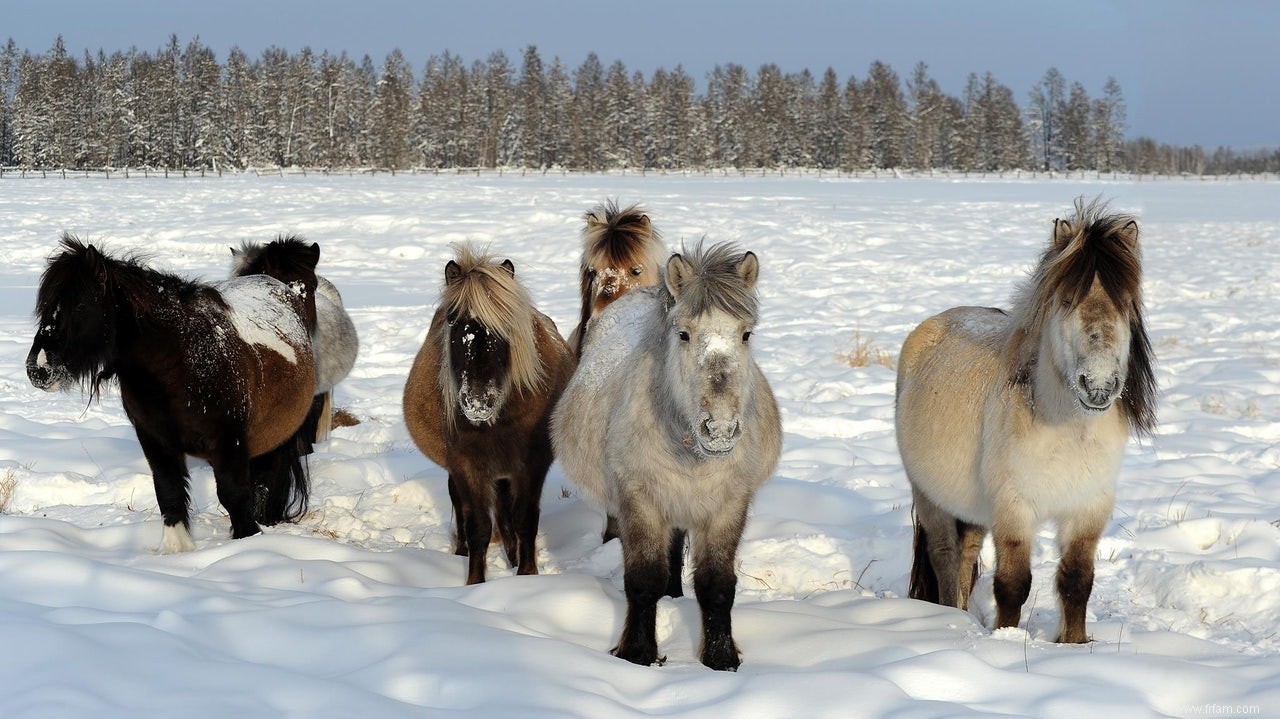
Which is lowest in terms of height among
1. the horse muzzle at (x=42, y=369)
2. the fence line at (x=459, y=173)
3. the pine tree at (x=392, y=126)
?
the horse muzzle at (x=42, y=369)

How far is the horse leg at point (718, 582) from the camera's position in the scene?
11.9ft

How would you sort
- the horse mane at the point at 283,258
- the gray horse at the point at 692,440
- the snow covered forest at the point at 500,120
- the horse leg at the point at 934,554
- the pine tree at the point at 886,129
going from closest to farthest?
1. the gray horse at the point at 692,440
2. the horse leg at the point at 934,554
3. the horse mane at the point at 283,258
4. the snow covered forest at the point at 500,120
5. the pine tree at the point at 886,129

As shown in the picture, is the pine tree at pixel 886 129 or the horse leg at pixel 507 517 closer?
the horse leg at pixel 507 517

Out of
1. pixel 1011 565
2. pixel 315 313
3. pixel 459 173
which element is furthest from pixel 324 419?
pixel 459 173

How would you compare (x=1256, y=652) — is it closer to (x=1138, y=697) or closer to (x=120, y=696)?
(x=1138, y=697)

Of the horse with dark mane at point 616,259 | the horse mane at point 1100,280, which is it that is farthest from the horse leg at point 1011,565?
the horse with dark mane at point 616,259

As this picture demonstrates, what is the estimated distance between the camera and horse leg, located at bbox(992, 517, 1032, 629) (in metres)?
3.90

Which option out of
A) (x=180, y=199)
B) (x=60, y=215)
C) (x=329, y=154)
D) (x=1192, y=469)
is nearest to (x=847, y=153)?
(x=329, y=154)

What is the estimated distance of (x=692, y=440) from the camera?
12.0ft

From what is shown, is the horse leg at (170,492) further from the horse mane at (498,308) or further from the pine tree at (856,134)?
the pine tree at (856,134)

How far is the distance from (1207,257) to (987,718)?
66.1ft

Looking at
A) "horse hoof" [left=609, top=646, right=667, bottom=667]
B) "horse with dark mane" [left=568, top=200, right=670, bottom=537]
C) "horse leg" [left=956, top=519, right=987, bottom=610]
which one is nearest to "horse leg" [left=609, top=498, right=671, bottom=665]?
"horse hoof" [left=609, top=646, right=667, bottom=667]

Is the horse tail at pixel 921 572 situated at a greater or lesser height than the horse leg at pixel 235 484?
lesser

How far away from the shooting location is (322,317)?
7.90 metres
